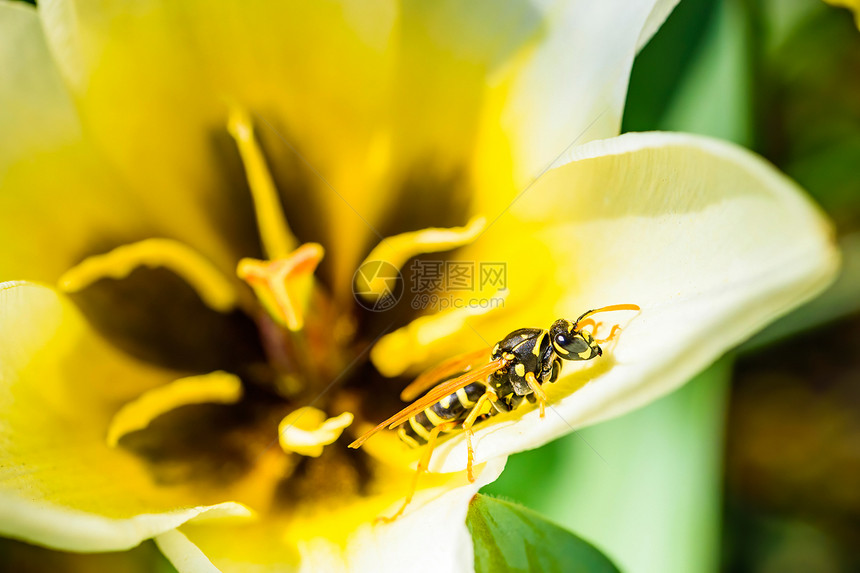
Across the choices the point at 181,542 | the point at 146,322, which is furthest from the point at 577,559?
the point at 146,322

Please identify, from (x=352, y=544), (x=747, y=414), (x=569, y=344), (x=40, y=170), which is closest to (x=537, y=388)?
(x=569, y=344)

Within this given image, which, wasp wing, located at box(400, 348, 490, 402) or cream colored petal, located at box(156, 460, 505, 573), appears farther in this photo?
wasp wing, located at box(400, 348, 490, 402)

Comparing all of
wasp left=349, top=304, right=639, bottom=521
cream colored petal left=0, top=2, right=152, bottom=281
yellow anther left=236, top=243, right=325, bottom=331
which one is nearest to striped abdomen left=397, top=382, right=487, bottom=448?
wasp left=349, top=304, right=639, bottom=521

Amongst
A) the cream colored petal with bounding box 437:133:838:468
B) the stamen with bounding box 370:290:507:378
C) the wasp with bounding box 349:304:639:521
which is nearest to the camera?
the cream colored petal with bounding box 437:133:838:468

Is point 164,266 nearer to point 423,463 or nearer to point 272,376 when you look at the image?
point 272,376

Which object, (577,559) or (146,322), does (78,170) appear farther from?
(577,559)

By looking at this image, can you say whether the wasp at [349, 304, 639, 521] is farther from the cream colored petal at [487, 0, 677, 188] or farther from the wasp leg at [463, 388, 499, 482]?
the cream colored petal at [487, 0, 677, 188]

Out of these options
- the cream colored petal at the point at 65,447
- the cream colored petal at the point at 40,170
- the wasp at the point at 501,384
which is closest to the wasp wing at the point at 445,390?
the wasp at the point at 501,384
